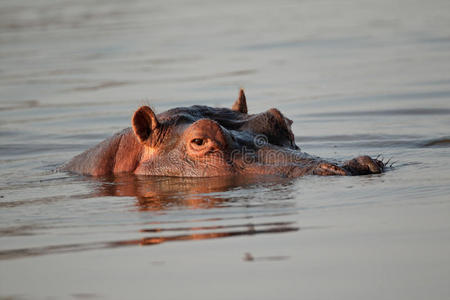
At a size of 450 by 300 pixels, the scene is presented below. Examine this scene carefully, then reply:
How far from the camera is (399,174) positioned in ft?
29.4

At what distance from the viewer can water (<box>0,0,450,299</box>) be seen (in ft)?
18.7

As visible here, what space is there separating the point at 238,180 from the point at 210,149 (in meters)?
0.52

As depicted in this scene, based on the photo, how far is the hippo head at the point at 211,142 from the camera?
9156mm

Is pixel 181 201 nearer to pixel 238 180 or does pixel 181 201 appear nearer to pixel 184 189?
pixel 184 189

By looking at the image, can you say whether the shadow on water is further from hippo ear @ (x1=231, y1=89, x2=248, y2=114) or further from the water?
hippo ear @ (x1=231, y1=89, x2=248, y2=114)

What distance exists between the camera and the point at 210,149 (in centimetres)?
927

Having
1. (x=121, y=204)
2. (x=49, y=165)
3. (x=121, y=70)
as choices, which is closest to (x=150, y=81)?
(x=121, y=70)

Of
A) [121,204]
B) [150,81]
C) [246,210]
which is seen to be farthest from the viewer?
[150,81]

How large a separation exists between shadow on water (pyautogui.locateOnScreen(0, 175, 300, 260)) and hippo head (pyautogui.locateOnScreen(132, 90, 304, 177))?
0.49 feet

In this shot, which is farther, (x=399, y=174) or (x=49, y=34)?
(x=49, y=34)

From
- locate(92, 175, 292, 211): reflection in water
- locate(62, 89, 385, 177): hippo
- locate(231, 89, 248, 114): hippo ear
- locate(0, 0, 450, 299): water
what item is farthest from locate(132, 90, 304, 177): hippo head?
locate(231, 89, 248, 114): hippo ear

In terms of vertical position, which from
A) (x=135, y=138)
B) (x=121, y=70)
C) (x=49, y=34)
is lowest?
(x=135, y=138)

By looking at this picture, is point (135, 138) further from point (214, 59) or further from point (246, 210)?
point (214, 59)

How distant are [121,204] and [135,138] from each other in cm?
166
